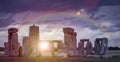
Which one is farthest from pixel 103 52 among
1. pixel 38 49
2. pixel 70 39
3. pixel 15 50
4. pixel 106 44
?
pixel 15 50

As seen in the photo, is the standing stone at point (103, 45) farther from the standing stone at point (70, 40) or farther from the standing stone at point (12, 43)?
the standing stone at point (12, 43)

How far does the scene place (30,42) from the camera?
4904 inches

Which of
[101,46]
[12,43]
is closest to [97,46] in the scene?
[101,46]

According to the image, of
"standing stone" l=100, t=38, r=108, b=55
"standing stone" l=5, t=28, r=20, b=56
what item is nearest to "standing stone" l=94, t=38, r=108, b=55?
"standing stone" l=100, t=38, r=108, b=55

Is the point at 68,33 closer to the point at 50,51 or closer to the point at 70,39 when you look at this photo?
the point at 70,39

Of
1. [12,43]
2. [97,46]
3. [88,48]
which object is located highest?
[12,43]

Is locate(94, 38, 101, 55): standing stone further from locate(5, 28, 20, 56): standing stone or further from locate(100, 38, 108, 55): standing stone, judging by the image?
locate(5, 28, 20, 56): standing stone

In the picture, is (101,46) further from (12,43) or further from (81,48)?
(12,43)

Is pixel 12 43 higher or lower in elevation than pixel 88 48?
higher

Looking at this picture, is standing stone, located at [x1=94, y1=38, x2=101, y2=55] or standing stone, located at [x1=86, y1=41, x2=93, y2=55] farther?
standing stone, located at [x1=86, y1=41, x2=93, y2=55]

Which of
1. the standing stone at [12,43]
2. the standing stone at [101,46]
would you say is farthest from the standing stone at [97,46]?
the standing stone at [12,43]

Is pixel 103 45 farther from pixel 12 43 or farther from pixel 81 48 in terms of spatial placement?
pixel 12 43

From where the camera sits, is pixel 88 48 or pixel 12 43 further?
pixel 88 48

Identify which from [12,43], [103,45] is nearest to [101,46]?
[103,45]
